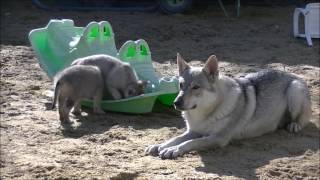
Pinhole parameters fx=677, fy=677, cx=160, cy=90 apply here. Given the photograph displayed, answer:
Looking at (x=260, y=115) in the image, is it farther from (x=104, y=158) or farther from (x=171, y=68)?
(x=171, y=68)

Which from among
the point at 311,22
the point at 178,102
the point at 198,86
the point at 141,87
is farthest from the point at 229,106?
the point at 311,22

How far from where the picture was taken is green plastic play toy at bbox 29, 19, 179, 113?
19.9ft

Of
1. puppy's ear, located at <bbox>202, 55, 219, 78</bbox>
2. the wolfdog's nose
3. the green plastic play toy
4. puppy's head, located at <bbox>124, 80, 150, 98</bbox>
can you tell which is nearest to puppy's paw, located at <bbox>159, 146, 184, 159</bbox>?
the wolfdog's nose

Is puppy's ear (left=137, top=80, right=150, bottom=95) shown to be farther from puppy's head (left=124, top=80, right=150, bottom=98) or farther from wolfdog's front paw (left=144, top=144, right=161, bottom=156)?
wolfdog's front paw (left=144, top=144, right=161, bottom=156)

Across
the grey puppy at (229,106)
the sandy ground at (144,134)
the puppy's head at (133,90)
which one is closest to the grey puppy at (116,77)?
the puppy's head at (133,90)

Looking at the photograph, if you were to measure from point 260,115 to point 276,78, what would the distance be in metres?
0.43

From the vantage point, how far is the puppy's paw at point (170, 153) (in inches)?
193

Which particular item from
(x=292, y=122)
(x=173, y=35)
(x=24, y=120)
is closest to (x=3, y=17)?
(x=173, y=35)

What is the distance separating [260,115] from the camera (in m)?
5.57

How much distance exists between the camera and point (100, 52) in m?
6.86

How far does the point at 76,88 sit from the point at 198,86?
3.93 feet

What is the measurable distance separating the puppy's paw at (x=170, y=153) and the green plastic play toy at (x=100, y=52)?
3.53 feet

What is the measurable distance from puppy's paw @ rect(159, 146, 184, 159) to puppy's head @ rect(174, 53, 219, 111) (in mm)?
327

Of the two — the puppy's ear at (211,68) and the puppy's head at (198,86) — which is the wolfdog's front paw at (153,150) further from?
the puppy's ear at (211,68)
